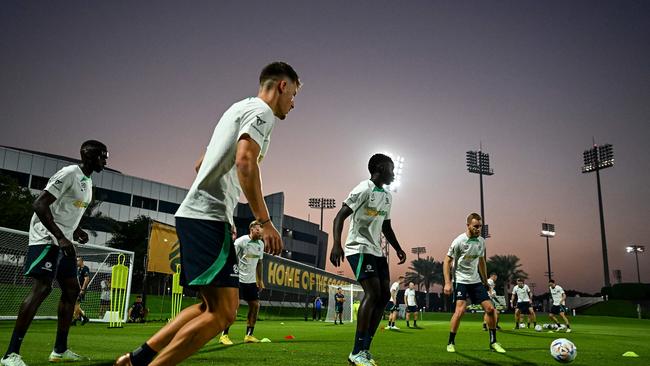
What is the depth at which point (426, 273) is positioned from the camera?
9738 centimetres

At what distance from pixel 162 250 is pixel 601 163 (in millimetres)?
66440

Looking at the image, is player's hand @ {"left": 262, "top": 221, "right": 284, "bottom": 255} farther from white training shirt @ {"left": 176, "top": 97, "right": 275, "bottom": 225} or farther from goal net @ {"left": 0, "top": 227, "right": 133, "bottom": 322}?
goal net @ {"left": 0, "top": 227, "right": 133, "bottom": 322}

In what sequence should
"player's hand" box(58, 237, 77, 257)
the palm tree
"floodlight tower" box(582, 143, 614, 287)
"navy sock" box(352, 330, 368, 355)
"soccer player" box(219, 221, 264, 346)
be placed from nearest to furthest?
"player's hand" box(58, 237, 77, 257) → "navy sock" box(352, 330, 368, 355) → "soccer player" box(219, 221, 264, 346) → "floodlight tower" box(582, 143, 614, 287) → the palm tree

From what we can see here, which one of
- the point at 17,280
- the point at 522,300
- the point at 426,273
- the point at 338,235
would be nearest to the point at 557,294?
the point at 522,300

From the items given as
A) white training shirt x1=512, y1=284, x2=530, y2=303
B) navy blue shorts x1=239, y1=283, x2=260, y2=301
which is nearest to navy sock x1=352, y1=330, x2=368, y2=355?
navy blue shorts x1=239, y1=283, x2=260, y2=301

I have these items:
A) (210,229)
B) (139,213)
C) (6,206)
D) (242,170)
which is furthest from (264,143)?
(139,213)

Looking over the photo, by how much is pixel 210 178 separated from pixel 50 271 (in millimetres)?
3491

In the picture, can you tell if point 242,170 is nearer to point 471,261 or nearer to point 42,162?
point 471,261

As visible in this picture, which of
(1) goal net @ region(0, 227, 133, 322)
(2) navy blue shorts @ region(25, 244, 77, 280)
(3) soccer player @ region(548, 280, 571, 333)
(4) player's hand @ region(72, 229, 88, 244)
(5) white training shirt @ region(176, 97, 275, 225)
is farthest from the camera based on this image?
(3) soccer player @ region(548, 280, 571, 333)

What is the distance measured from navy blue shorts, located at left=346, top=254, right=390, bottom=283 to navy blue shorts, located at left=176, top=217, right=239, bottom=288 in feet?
11.1

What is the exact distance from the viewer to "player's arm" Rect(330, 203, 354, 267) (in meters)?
5.89

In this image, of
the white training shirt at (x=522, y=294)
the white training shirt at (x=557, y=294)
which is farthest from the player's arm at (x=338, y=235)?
the white training shirt at (x=557, y=294)

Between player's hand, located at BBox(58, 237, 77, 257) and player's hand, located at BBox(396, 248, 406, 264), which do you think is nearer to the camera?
player's hand, located at BBox(58, 237, 77, 257)

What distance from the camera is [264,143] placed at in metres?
3.07
